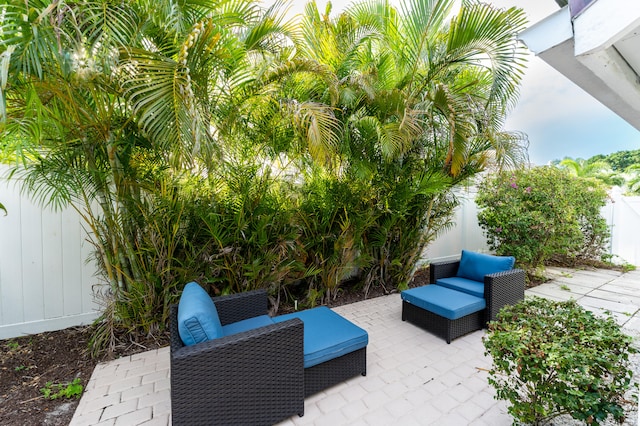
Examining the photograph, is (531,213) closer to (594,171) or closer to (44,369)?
(44,369)

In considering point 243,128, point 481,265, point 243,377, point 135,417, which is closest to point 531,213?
point 481,265

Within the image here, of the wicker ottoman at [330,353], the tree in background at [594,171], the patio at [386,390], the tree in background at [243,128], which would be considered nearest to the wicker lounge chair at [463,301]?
the patio at [386,390]

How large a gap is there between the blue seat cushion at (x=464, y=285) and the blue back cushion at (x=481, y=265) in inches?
3.5

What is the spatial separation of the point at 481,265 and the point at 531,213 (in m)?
2.39

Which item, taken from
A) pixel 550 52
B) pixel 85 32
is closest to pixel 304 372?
pixel 550 52

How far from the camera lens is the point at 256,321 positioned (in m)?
2.47

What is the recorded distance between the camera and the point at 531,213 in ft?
17.2

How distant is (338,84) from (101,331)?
360 centimetres

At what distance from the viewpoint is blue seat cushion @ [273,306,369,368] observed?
2.15 m

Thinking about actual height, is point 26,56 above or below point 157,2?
below

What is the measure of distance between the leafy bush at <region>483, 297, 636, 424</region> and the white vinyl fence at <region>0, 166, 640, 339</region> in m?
3.98

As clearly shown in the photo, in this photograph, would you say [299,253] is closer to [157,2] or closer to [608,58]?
[157,2]

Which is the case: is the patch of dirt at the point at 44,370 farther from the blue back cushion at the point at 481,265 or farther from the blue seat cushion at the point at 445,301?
the blue back cushion at the point at 481,265

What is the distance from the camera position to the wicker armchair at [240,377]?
164cm
